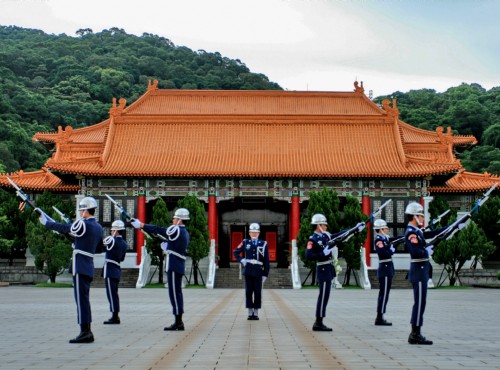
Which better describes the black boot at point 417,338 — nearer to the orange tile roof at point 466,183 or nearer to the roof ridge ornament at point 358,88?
the orange tile roof at point 466,183

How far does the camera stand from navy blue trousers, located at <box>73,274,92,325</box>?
10109 millimetres

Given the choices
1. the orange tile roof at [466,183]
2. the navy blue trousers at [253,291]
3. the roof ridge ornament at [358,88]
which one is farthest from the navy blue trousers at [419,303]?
the roof ridge ornament at [358,88]

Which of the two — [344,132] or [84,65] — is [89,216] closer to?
[344,132]

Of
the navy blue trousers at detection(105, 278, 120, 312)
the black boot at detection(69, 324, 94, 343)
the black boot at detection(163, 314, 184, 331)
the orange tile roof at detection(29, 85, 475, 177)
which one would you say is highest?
the orange tile roof at detection(29, 85, 475, 177)

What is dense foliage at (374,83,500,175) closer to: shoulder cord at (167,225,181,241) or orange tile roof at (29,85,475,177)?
orange tile roof at (29,85,475,177)

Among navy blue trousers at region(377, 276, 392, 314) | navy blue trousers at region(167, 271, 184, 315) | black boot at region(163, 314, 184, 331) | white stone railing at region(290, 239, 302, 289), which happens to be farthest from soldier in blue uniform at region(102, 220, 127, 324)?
white stone railing at region(290, 239, 302, 289)

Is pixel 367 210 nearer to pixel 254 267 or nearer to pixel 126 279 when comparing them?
pixel 126 279

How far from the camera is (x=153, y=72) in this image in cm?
10625

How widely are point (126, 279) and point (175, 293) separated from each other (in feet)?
81.2

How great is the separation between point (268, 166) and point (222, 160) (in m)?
2.57

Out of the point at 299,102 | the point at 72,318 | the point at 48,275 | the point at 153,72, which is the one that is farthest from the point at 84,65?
the point at 72,318

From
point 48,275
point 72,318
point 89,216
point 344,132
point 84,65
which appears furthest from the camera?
point 84,65

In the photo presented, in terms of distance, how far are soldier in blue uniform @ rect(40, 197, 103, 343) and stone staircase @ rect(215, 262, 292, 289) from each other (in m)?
24.2

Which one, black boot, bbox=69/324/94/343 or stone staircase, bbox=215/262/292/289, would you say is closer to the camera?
black boot, bbox=69/324/94/343
